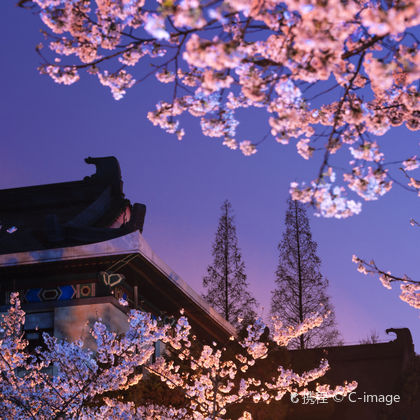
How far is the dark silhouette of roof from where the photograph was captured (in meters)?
16.6

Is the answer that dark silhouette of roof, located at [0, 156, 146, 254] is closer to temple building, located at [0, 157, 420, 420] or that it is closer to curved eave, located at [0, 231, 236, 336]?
temple building, located at [0, 157, 420, 420]

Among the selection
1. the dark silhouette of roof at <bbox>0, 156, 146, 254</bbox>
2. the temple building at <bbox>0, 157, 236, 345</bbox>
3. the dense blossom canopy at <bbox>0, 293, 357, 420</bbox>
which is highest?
the dark silhouette of roof at <bbox>0, 156, 146, 254</bbox>

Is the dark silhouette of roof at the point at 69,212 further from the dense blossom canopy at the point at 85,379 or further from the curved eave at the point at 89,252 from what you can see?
the dense blossom canopy at the point at 85,379

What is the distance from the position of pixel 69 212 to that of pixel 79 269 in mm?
3069

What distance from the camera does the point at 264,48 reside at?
5.69 meters

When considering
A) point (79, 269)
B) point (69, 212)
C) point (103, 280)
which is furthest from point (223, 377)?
point (69, 212)

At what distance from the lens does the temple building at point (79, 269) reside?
52.3 ft

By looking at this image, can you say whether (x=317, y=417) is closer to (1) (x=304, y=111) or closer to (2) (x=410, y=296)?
(2) (x=410, y=296)

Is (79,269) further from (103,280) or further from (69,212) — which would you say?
(69,212)

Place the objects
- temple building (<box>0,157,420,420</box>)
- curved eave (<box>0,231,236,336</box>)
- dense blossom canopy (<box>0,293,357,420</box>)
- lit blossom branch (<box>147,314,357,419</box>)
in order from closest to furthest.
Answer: dense blossom canopy (<box>0,293,357,420</box>) → lit blossom branch (<box>147,314,357,419</box>) → curved eave (<box>0,231,236,336</box>) → temple building (<box>0,157,420,420</box>)

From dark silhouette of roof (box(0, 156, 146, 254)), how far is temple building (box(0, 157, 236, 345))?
0.03 m

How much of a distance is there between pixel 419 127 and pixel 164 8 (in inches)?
131

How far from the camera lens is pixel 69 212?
63.1ft

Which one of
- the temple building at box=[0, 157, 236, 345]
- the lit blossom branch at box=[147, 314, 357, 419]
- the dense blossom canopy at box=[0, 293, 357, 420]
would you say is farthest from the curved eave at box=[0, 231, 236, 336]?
the lit blossom branch at box=[147, 314, 357, 419]
